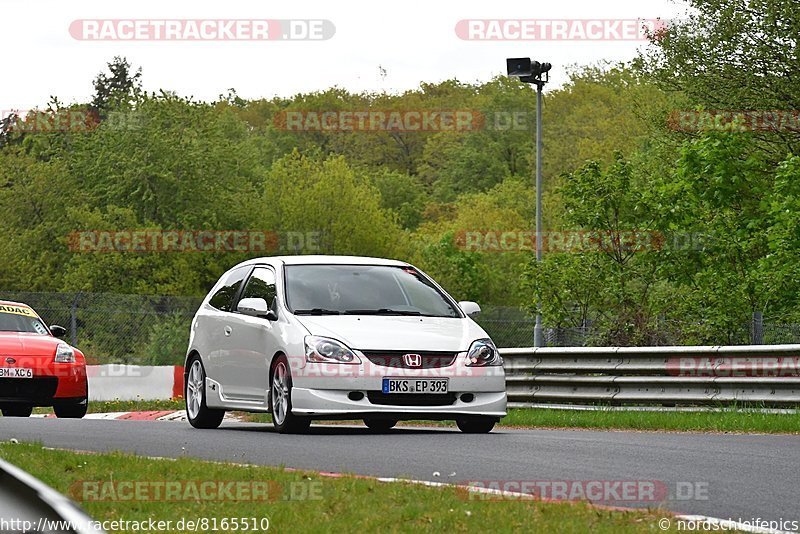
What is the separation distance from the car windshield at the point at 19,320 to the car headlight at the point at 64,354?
0.77 m

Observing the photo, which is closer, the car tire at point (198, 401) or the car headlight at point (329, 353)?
the car headlight at point (329, 353)

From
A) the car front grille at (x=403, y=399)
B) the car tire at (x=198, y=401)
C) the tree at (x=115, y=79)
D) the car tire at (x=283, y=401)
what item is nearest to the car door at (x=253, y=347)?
the car tire at (x=283, y=401)

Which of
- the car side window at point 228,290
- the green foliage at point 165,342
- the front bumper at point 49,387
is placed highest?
the car side window at point 228,290

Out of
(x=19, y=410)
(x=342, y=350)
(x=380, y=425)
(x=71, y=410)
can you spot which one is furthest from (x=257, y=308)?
(x=19, y=410)

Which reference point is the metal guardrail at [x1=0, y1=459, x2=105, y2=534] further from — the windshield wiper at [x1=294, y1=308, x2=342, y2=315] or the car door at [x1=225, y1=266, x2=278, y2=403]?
the windshield wiper at [x1=294, y1=308, x2=342, y2=315]

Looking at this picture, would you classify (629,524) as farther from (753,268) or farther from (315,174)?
(315,174)

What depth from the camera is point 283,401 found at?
12688mm

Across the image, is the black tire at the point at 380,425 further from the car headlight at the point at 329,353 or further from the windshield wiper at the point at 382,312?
the car headlight at the point at 329,353

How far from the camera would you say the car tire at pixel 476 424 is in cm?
1300

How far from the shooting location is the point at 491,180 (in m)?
90.6

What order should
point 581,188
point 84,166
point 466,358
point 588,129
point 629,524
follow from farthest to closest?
point 588,129 → point 84,166 → point 581,188 → point 466,358 → point 629,524

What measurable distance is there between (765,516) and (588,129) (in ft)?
258

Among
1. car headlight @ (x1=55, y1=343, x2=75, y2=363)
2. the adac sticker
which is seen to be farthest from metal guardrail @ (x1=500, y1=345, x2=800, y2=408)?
the adac sticker

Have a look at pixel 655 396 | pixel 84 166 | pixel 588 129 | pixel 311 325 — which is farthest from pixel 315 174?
pixel 311 325
